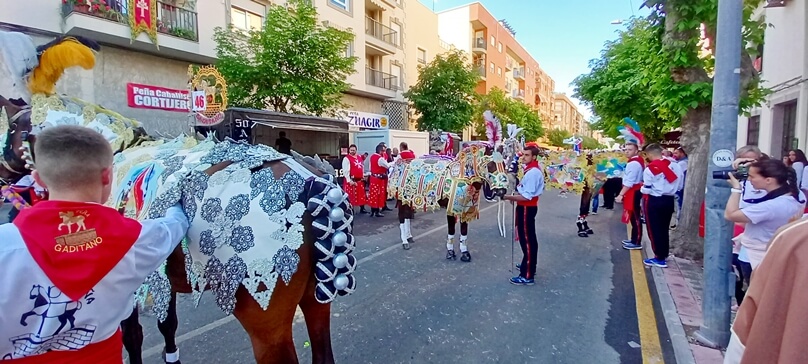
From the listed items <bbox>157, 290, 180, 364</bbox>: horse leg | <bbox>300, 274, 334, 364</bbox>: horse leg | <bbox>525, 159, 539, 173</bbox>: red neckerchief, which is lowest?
<bbox>157, 290, 180, 364</bbox>: horse leg

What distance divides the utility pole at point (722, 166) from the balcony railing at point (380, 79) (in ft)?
65.8

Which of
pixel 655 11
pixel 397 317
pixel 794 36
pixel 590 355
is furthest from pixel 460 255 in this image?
pixel 794 36

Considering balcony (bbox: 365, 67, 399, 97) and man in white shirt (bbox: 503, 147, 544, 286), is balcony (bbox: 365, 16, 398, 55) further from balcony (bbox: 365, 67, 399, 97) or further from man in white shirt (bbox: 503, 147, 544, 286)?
man in white shirt (bbox: 503, 147, 544, 286)

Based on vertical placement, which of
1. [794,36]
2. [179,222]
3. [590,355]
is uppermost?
[794,36]

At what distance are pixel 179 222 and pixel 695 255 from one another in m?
7.00

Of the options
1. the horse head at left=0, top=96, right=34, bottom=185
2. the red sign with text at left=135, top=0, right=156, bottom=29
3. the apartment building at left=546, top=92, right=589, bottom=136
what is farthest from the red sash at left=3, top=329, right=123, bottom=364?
the apartment building at left=546, top=92, right=589, bottom=136

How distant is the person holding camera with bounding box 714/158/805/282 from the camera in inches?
127

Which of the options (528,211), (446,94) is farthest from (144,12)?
(446,94)

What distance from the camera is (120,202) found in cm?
269

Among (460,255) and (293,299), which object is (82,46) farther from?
(460,255)

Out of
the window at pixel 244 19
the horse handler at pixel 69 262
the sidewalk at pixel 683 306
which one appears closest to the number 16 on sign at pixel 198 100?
the horse handler at pixel 69 262

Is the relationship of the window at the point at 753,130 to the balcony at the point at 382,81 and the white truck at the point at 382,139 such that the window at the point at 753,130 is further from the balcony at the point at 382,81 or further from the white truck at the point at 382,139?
the balcony at the point at 382,81

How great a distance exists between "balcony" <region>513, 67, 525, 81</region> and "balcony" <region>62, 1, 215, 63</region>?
4059cm

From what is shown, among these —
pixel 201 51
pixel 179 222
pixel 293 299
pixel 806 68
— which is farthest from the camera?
pixel 201 51
